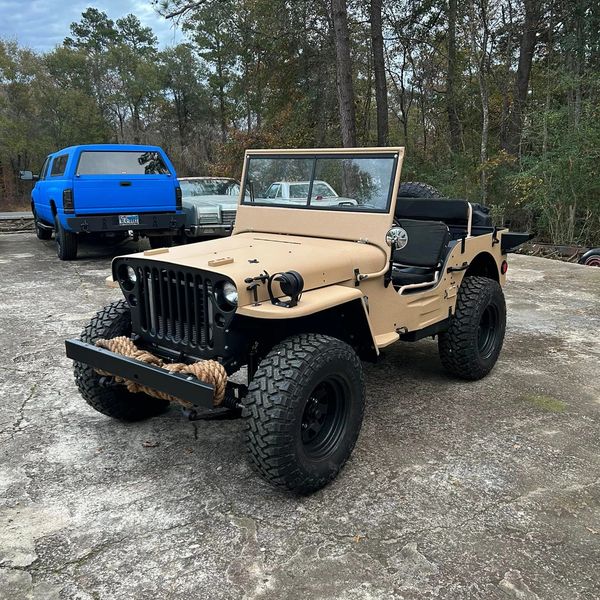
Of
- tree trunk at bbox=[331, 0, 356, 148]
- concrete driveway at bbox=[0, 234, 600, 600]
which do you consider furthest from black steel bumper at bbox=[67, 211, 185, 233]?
concrete driveway at bbox=[0, 234, 600, 600]

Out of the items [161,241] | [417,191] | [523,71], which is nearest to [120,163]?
[161,241]

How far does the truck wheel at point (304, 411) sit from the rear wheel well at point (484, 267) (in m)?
2.21

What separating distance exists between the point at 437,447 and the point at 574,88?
10808 millimetres

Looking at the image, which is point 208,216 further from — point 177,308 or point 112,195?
point 177,308

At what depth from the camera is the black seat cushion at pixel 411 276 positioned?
13.3 ft

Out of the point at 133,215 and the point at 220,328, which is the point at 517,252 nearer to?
the point at 133,215

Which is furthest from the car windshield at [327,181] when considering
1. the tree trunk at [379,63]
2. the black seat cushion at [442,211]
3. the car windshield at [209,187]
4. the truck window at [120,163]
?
the tree trunk at [379,63]

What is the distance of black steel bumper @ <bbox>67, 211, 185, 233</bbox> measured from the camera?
866 centimetres

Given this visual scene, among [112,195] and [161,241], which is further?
[161,241]

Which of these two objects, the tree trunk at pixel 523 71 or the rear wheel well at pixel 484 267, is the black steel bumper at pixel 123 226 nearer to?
the rear wheel well at pixel 484 267

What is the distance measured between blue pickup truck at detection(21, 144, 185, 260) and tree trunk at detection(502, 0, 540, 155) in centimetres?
874

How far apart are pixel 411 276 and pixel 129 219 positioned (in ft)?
20.1

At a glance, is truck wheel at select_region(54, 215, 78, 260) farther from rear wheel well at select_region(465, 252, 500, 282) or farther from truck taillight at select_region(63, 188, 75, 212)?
rear wheel well at select_region(465, 252, 500, 282)

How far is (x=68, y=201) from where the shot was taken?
28.1 ft
